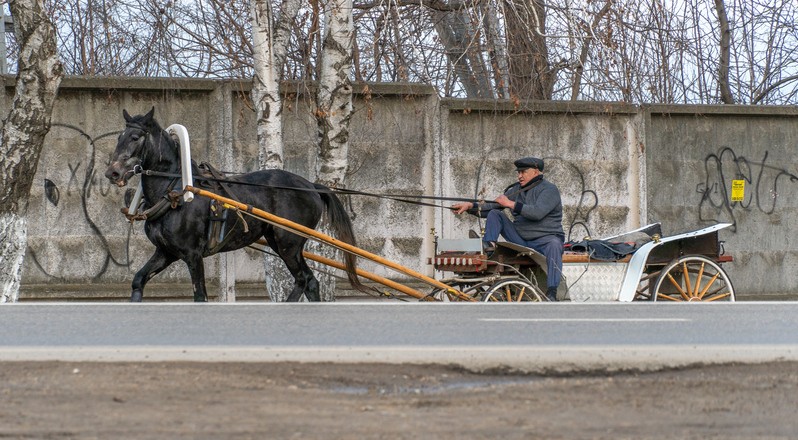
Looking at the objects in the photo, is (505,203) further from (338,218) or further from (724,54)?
(724,54)

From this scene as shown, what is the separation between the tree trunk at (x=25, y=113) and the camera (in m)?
12.1

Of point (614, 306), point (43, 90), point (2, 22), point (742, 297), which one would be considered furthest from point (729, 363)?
point (2, 22)

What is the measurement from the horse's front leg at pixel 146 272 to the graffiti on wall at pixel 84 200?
9.90 ft

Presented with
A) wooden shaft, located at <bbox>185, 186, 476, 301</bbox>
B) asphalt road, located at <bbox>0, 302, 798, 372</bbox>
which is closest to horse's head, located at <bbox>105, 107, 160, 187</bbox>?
wooden shaft, located at <bbox>185, 186, 476, 301</bbox>

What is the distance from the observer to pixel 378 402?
226 inches

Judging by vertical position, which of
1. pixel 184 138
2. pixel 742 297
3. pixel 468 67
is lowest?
pixel 742 297

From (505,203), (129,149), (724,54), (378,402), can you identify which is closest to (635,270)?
(505,203)

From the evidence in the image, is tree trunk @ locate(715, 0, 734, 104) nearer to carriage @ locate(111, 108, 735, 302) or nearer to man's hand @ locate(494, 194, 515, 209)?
carriage @ locate(111, 108, 735, 302)

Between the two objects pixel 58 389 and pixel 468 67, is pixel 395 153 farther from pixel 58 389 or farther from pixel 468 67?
pixel 58 389

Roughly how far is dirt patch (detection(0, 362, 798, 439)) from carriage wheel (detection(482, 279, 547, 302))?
464 centimetres

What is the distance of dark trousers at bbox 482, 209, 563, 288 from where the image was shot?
452 inches

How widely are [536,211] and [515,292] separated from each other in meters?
0.82

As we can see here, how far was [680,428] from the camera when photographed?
5.16 metres

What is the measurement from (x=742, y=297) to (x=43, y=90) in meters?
9.04
